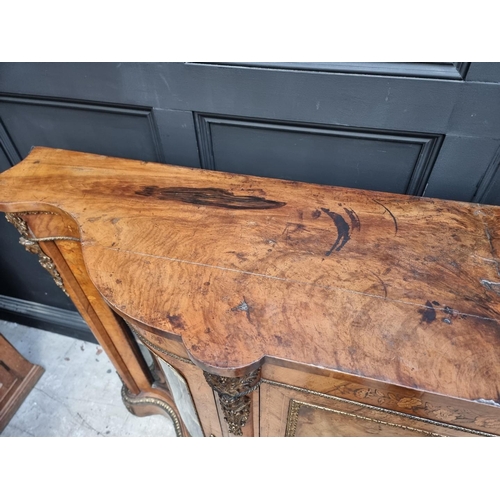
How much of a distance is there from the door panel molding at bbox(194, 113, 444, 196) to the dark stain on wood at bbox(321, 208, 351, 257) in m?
0.22

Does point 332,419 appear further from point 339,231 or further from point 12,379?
point 12,379

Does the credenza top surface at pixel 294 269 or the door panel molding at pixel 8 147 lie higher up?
the credenza top surface at pixel 294 269

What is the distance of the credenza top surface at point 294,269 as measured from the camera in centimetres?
49

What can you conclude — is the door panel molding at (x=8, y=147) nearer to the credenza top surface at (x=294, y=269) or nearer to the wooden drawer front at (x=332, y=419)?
the credenza top surface at (x=294, y=269)

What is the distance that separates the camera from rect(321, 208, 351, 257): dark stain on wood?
0.61m

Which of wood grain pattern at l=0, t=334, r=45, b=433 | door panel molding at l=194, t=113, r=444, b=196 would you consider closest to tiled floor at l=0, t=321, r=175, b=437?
wood grain pattern at l=0, t=334, r=45, b=433

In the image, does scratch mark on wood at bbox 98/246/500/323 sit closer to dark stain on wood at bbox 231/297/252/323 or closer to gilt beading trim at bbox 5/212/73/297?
dark stain on wood at bbox 231/297/252/323

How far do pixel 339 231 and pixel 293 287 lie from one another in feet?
0.50

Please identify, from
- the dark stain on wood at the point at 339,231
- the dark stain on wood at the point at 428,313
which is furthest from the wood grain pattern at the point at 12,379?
the dark stain on wood at the point at 428,313

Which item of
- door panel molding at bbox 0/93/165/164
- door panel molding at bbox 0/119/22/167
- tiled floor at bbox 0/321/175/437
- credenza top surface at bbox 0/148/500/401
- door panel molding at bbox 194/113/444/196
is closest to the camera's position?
credenza top surface at bbox 0/148/500/401

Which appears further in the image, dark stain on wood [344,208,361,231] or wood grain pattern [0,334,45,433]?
wood grain pattern [0,334,45,433]
